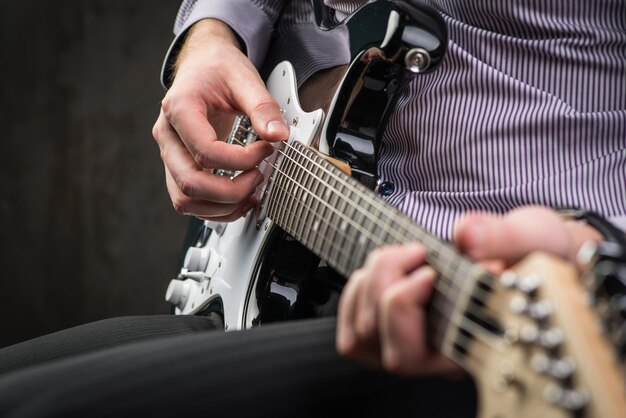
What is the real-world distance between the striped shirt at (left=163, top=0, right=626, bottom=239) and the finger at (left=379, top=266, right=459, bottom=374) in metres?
0.27

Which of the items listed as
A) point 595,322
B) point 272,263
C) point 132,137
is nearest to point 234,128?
point 272,263

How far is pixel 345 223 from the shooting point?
606mm

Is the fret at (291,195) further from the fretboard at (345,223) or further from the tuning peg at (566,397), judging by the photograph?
the tuning peg at (566,397)

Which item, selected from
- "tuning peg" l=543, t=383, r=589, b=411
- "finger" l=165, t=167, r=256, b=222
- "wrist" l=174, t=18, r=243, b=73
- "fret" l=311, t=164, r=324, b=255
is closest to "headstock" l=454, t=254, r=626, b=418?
"tuning peg" l=543, t=383, r=589, b=411

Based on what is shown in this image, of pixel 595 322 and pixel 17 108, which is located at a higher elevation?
pixel 595 322

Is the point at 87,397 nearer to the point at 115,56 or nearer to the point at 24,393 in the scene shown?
the point at 24,393

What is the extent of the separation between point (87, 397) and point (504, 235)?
0.33 meters

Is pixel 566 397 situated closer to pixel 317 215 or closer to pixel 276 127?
pixel 317 215

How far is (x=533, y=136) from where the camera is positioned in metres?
0.72

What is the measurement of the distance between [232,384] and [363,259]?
15cm

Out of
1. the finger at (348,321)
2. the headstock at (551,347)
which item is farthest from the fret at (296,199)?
the headstock at (551,347)

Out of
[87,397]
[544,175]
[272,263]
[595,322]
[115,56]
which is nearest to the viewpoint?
[595,322]

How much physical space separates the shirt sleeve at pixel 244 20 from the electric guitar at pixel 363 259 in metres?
0.07

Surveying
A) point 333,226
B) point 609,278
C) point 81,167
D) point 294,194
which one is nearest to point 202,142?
point 294,194
